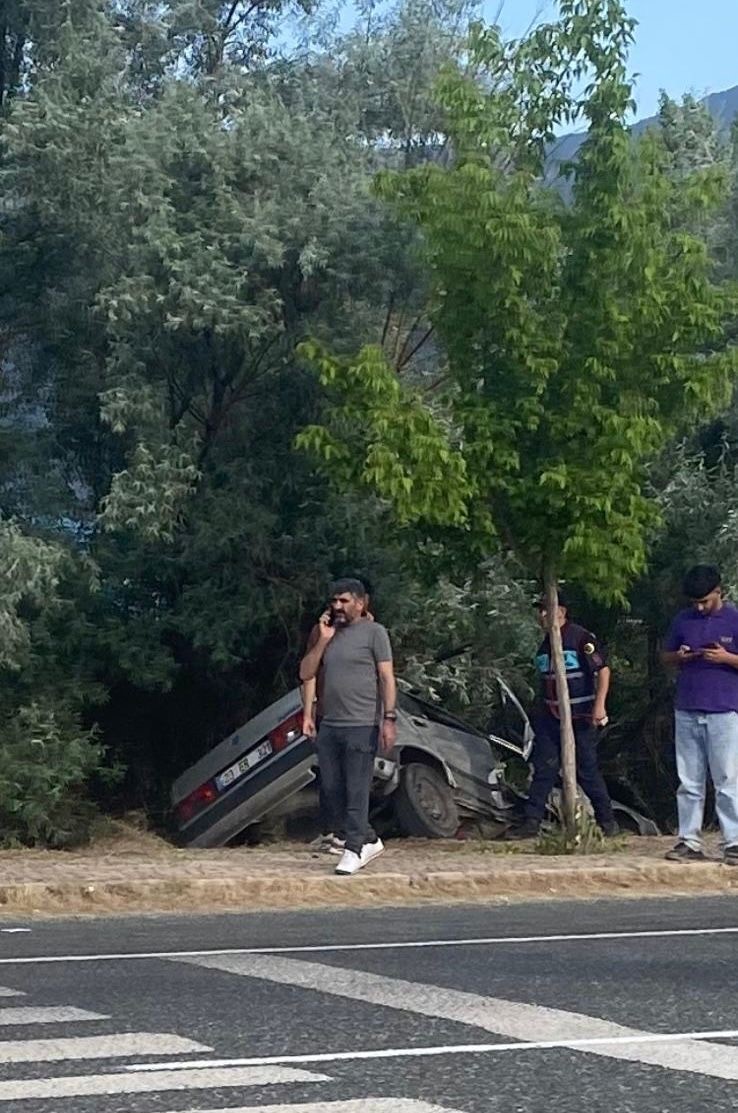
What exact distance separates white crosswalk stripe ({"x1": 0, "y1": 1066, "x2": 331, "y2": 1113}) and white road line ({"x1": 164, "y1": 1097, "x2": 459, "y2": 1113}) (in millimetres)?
315

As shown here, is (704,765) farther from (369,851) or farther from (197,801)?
(197,801)

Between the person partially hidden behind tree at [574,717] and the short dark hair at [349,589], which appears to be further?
the person partially hidden behind tree at [574,717]

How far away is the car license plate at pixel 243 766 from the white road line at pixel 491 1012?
5711 millimetres

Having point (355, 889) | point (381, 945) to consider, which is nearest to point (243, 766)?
point (355, 889)

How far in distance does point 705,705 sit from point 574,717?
1.98 metres

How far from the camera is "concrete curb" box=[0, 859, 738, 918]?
11562 millimetres

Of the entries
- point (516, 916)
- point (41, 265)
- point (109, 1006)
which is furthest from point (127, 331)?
point (109, 1006)

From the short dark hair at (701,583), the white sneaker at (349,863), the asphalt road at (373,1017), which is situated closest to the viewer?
the asphalt road at (373,1017)

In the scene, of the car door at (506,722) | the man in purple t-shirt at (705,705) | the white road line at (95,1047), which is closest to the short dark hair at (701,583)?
the man in purple t-shirt at (705,705)

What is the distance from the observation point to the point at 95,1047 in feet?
21.6

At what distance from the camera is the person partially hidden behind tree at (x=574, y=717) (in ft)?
47.6

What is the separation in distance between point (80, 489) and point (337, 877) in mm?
6140

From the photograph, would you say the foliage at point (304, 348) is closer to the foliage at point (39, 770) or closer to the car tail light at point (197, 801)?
the foliage at point (39, 770)

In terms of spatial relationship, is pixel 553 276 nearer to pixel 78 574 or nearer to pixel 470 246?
pixel 470 246
